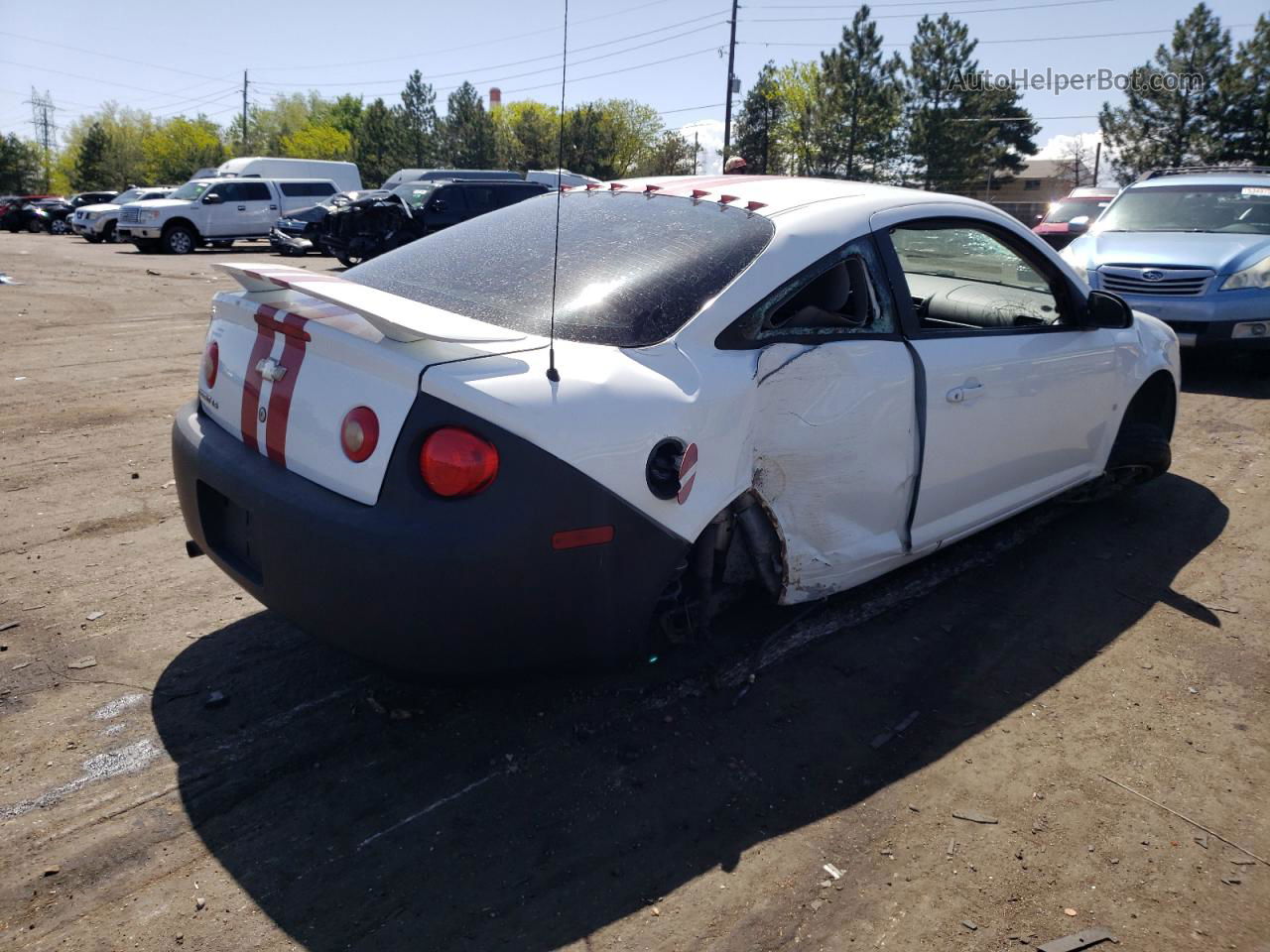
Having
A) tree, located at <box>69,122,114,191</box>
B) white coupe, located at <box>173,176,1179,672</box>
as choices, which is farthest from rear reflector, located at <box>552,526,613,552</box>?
tree, located at <box>69,122,114,191</box>

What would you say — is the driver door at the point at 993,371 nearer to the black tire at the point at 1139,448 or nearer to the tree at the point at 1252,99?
the black tire at the point at 1139,448

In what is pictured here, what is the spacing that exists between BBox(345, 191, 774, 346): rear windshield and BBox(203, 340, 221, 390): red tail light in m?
0.54

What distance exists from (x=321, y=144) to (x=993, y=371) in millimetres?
97204

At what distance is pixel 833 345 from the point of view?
123 inches

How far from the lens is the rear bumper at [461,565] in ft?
7.64

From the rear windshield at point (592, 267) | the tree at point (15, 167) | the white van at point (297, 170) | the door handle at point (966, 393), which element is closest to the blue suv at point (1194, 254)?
the door handle at point (966, 393)

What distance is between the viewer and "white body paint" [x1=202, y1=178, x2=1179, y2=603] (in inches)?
96.0

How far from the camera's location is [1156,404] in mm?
4902

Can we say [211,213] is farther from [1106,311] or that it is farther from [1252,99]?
[1252,99]

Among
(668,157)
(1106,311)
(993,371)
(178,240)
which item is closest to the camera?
(993,371)

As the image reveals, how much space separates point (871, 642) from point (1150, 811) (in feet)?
3.53

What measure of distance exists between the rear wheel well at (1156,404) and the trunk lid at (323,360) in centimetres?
347

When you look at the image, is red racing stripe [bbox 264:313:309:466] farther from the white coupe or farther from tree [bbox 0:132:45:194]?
tree [bbox 0:132:45:194]

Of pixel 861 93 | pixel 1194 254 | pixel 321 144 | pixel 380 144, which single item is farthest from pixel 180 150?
pixel 1194 254
